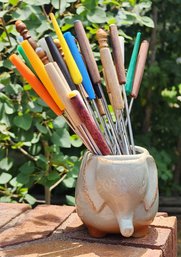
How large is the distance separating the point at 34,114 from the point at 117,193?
706 mm

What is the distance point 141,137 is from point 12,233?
144 centimetres

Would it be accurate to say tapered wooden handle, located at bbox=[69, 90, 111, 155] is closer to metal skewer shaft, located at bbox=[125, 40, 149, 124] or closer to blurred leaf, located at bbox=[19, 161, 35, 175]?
metal skewer shaft, located at bbox=[125, 40, 149, 124]

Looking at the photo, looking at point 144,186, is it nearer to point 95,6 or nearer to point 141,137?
point 95,6

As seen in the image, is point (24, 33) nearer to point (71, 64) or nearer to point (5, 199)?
point (71, 64)

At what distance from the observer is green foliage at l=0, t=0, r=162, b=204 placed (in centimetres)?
143

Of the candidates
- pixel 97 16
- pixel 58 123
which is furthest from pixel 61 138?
pixel 97 16

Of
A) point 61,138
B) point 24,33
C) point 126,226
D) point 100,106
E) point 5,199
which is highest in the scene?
point 24,33

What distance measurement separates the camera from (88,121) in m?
0.82

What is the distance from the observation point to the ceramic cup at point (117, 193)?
31.8 inches

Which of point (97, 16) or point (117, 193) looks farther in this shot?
point (97, 16)

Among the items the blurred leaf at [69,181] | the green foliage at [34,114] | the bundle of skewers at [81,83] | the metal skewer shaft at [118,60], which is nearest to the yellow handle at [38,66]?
the bundle of skewers at [81,83]

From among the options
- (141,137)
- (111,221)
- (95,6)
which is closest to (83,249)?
(111,221)

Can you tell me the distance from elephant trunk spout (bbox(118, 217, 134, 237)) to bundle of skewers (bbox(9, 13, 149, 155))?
0.11 metres

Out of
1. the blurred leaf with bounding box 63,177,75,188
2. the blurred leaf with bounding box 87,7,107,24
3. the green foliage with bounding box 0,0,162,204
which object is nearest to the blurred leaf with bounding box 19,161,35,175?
the green foliage with bounding box 0,0,162,204
